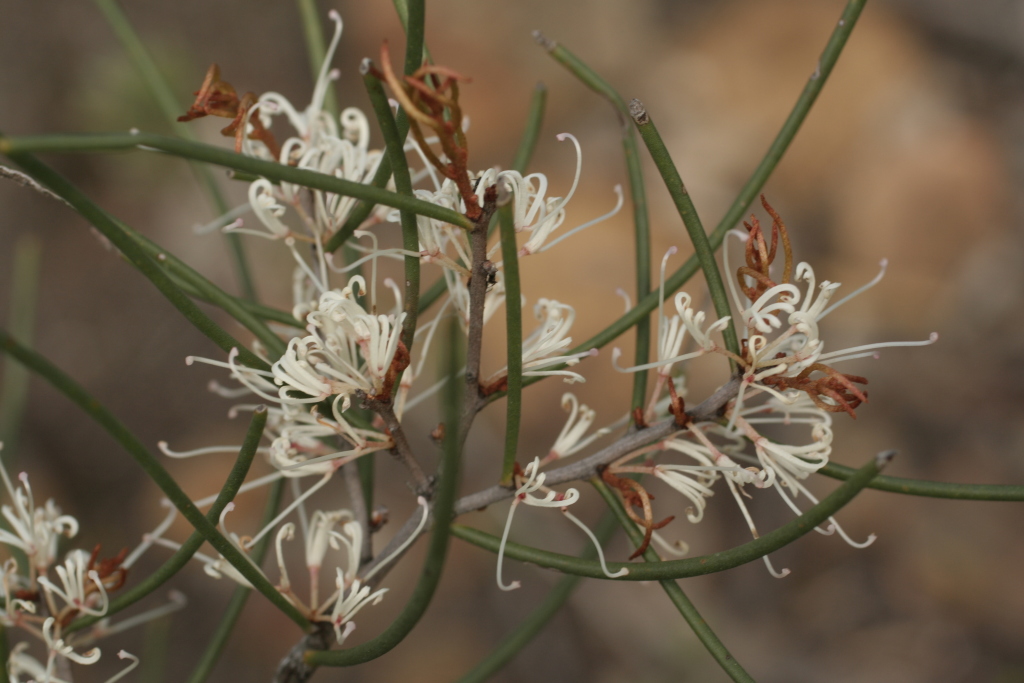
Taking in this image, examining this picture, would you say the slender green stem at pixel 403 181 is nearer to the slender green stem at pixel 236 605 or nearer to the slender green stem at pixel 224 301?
the slender green stem at pixel 224 301

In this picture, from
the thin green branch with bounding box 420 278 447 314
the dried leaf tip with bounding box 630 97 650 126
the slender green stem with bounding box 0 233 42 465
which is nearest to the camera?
the dried leaf tip with bounding box 630 97 650 126

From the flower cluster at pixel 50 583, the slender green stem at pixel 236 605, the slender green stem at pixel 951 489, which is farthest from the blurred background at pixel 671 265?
the slender green stem at pixel 951 489

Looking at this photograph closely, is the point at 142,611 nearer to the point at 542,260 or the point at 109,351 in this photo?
the point at 109,351

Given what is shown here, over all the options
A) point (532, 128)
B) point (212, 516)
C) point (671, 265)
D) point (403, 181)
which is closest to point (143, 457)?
point (212, 516)

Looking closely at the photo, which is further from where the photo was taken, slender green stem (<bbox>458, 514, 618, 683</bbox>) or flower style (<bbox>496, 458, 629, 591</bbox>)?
slender green stem (<bbox>458, 514, 618, 683</bbox>)

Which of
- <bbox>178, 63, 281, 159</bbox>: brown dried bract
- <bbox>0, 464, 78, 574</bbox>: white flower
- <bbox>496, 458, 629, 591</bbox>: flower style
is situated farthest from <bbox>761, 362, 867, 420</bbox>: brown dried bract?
<bbox>0, 464, 78, 574</bbox>: white flower

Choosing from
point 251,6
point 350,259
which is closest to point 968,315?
point 350,259

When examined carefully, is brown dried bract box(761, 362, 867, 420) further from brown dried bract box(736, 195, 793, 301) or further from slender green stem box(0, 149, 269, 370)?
Answer: slender green stem box(0, 149, 269, 370)
